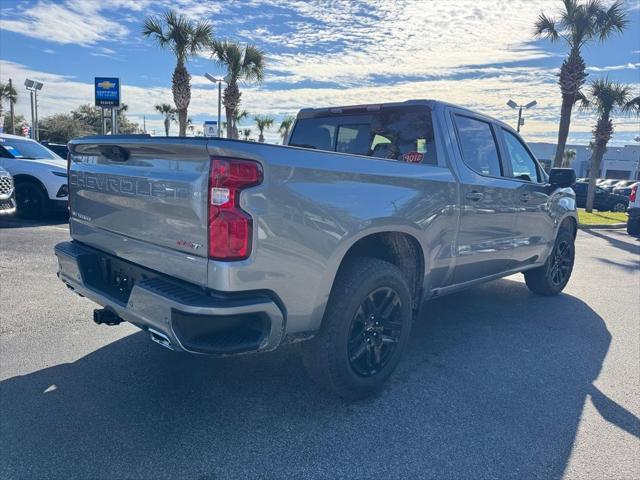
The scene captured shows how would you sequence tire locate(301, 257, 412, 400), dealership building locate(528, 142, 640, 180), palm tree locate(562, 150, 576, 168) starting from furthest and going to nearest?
palm tree locate(562, 150, 576, 168), dealership building locate(528, 142, 640, 180), tire locate(301, 257, 412, 400)

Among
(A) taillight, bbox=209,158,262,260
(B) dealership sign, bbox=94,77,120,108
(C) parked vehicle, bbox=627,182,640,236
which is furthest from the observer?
(B) dealership sign, bbox=94,77,120,108

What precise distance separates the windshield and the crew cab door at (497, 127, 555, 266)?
9.30 meters

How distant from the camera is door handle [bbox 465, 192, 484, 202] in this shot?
3.82m

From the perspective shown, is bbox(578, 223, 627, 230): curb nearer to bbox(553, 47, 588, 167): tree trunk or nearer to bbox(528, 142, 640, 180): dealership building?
bbox(553, 47, 588, 167): tree trunk

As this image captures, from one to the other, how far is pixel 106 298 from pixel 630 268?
8.22m

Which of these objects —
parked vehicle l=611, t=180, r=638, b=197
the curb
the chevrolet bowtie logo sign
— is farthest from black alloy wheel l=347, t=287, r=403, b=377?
parked vehicle l=611, t=180, r=638, b=197

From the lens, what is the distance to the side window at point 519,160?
15.4 ft

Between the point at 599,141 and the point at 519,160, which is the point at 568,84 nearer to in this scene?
the point at 599,141

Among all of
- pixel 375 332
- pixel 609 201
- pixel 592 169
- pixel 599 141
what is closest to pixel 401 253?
pixel 375 332

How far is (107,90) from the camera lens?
15.6 metres

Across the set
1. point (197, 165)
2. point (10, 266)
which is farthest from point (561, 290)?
point (10, 266)

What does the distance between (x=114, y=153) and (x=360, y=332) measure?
73.5 inches

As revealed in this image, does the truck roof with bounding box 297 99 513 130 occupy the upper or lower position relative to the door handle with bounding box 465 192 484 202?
upper

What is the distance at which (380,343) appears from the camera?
3215mm
